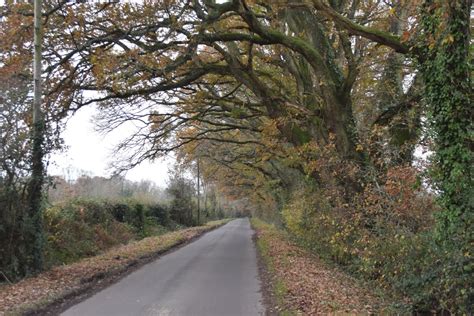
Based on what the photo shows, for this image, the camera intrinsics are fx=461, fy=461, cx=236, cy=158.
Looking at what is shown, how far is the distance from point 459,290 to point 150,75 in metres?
9.87

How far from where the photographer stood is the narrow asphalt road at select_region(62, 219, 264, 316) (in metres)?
9.09

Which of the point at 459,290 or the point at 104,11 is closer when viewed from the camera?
the point at 459,290

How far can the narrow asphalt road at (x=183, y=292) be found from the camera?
9094 mm

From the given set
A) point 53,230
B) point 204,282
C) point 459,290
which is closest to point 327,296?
point 459,290

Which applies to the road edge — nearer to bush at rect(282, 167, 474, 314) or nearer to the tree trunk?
the tree trunk

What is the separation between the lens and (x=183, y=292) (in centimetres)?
1096

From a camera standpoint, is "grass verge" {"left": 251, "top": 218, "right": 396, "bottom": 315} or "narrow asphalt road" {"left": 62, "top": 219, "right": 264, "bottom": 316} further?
"narrow asphalt road" {"left": 62, "top": 219, "right": 264, "bottom": 316}

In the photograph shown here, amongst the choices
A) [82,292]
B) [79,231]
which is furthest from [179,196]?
[82,292]

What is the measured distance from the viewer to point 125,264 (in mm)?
15391

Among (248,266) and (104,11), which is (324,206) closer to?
(248,266)

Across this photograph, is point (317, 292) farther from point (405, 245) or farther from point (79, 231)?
point (79, 231)

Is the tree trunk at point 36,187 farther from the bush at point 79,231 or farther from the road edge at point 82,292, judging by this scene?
the road edge at point 82,292

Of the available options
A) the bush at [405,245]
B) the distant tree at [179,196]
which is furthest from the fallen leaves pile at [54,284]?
the distant tree at [179,196]

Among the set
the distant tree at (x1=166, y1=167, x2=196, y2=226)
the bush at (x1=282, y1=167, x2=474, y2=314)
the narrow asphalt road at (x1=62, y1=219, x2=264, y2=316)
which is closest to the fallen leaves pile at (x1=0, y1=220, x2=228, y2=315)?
the narrow asphalt road at (x1=62, y1=219, x2=264, y2=316)
